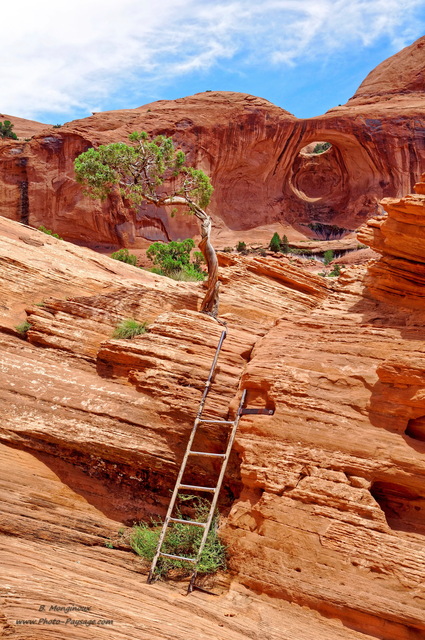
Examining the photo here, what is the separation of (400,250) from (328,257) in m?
29.0

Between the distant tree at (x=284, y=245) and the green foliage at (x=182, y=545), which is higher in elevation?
the distant tree at (x=284, y=245)

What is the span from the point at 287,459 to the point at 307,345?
2266 mm

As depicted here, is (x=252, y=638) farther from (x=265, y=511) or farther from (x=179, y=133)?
(x=179, y=133)

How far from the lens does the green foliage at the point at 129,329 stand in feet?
33.9

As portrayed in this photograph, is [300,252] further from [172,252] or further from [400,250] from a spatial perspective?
[400,250]

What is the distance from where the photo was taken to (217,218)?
149 ft

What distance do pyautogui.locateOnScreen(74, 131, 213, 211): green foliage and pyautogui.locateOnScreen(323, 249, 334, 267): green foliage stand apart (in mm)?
21520

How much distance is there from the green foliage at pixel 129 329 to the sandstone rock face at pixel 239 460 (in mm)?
384

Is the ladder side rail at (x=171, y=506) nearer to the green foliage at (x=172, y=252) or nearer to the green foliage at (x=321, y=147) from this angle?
the green foliage at (x=172, y=252)

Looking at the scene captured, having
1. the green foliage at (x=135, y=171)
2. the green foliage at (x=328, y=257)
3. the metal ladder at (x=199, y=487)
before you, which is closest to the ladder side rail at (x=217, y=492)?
the metal ladder at (x=199, y=487)

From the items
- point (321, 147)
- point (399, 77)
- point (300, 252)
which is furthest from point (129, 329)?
point (321, 147)

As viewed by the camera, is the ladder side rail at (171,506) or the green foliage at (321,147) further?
the green foliage at (321,147)

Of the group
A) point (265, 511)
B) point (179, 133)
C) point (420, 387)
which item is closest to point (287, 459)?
point (265, 511)

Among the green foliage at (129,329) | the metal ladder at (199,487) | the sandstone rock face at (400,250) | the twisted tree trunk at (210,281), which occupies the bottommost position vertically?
the metal ladder at (199,487)
